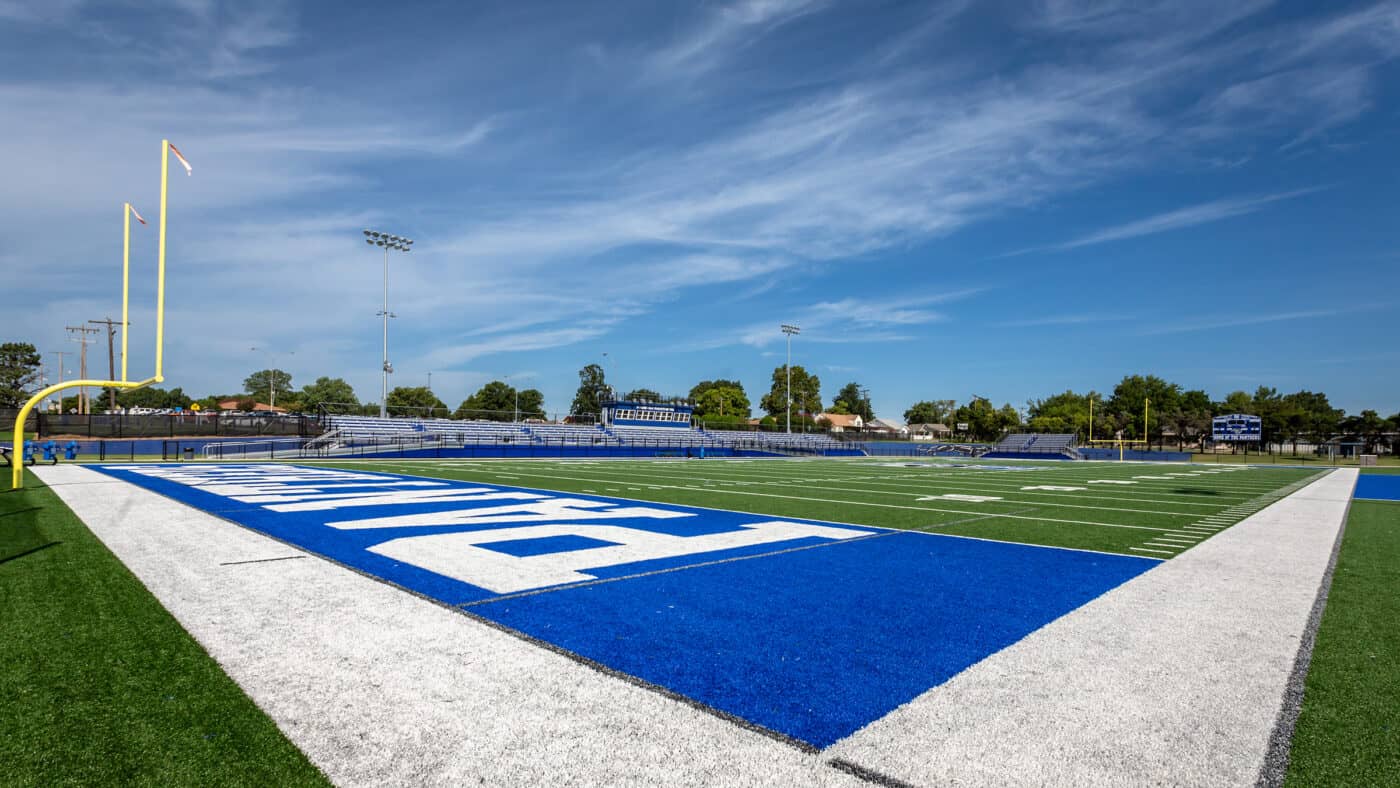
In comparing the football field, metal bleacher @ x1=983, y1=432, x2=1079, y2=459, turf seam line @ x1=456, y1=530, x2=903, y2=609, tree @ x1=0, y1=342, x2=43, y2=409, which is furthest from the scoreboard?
tree @ x1=0, y1=342, x2=43, y2=409

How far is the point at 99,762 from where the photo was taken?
8.72 ft

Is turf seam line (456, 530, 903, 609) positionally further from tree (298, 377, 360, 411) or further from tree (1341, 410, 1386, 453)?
tree (298, 377, 360, 411)

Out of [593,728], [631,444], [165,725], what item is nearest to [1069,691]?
[593,728]

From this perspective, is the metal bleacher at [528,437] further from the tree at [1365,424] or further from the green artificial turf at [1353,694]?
the tree at [1365,424]

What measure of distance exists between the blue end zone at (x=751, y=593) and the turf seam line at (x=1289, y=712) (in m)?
1.34

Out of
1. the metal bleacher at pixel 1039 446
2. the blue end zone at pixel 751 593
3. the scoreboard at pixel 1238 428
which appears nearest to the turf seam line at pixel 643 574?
the blue end zone at pixel 751 593

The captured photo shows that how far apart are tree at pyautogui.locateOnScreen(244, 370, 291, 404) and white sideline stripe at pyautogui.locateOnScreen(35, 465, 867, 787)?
141 metres

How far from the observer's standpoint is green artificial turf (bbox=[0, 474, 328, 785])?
8.58 ft

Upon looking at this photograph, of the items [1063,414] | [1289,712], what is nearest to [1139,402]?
[1063,414]

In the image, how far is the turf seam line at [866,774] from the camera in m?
2.60

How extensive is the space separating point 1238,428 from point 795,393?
2662 inches

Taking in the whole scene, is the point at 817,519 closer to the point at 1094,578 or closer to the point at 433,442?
the point at 1094,578

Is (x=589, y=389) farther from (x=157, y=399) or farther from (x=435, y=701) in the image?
(x=435, y=701)

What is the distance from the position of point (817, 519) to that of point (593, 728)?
8162mm
